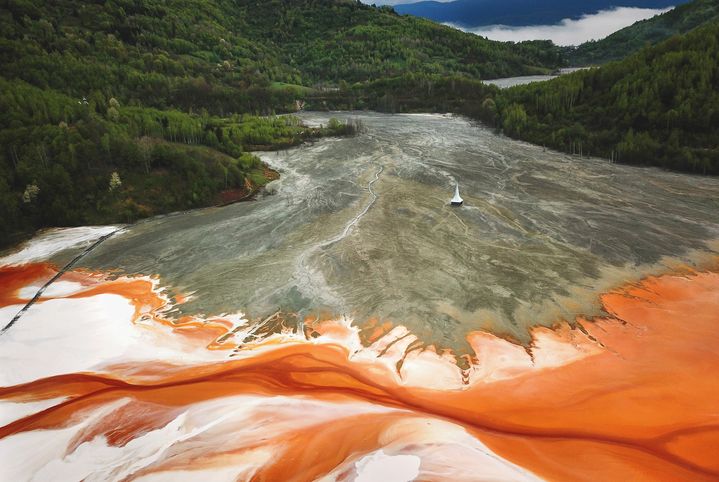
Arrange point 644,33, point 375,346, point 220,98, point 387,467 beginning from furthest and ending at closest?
point 644,33, point 220,98, point 375,346, point 387,467

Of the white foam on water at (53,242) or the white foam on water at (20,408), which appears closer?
the white foam on water at (20,408)

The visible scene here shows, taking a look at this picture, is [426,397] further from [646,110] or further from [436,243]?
[646,110]

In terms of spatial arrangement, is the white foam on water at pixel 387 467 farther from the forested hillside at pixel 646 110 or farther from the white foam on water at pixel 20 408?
the forested hillside at pixel 646 110

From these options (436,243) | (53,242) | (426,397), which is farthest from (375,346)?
(53,242)

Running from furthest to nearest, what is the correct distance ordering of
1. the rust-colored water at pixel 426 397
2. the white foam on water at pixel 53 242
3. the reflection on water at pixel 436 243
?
the white foam on water at pixel 53 242 < the reflection on water at pixel 436 243 < the rust-colored water at pixel 426 397

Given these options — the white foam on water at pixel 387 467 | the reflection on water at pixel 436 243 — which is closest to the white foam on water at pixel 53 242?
the reflection on water at pixel 436 243

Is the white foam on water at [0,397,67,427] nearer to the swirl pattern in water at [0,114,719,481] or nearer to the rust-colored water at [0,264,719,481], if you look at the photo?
the swirl pattern in water at [0,114,719,481]

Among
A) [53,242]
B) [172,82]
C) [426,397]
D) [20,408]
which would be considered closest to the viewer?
[426,397]
